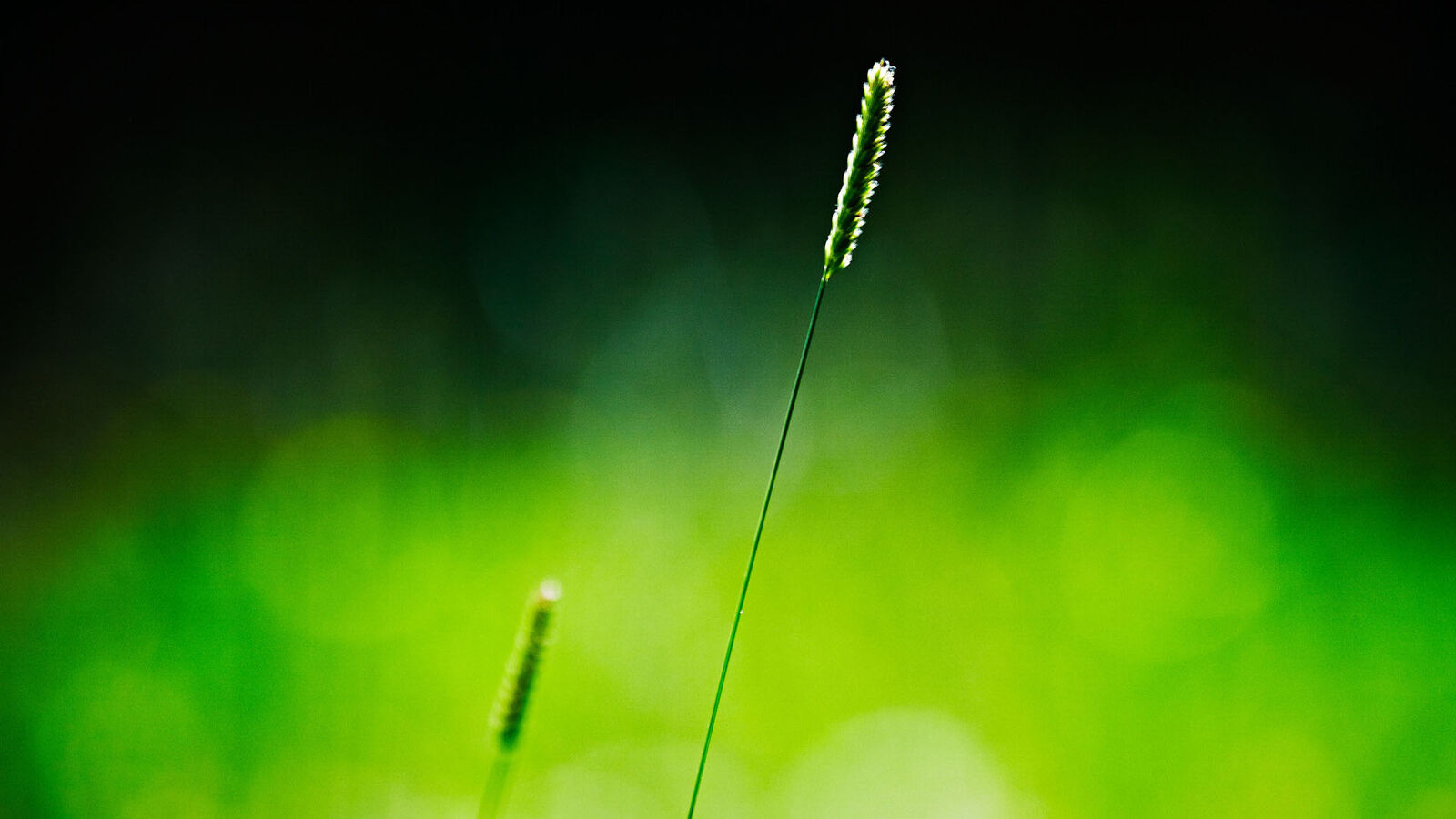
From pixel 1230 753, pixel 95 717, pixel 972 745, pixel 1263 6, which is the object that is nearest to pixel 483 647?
pixel 95 717

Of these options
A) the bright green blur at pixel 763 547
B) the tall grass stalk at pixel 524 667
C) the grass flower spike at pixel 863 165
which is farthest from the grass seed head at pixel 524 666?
the bright green blur at pixel 763 547

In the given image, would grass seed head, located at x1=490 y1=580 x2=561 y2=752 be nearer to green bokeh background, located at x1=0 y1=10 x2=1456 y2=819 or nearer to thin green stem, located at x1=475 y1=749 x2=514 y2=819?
thin green stem, located at x1=475 y1=749 x2=514 y2=819

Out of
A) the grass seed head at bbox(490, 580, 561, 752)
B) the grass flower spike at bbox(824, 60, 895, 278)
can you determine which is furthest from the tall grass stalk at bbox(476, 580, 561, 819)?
the grass flower spike at bbox(824, 60, 895, 278)

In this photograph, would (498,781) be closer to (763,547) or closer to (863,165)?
(863,165)

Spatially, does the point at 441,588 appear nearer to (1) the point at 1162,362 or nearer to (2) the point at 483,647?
(2) the point at 483,647

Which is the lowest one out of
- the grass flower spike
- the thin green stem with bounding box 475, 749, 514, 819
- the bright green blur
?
the thin green stem with bounding box 475, 749, 514, 819

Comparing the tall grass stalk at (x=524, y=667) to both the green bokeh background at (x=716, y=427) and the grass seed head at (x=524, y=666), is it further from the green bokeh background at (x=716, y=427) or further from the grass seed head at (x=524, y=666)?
the green bokeh background at (x=716, y=427)
